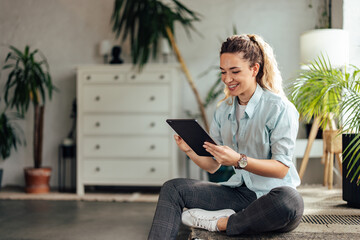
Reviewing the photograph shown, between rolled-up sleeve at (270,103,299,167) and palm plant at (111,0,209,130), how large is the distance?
2317 mm

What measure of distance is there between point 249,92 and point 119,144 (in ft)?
7.64

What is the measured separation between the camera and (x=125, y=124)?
386cm

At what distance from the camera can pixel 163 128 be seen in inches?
150

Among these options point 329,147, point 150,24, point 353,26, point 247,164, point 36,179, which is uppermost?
point 150,24

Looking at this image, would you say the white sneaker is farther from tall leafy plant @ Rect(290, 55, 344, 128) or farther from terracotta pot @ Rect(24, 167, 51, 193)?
terracotta pot @ Rect(24, 167, 51, 193)

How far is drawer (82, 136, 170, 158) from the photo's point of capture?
12.5ft

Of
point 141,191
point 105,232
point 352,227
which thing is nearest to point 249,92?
point 352,227

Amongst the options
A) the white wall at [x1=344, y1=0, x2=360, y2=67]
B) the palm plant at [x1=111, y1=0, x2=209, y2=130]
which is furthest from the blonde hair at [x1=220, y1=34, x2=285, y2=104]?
the palm plant at [x1=111, y1=0, x2=209, y2=130]

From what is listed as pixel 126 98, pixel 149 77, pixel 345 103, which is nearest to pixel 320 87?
pixel 345 103

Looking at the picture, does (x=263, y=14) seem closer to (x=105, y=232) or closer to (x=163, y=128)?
(x=163, y=128)

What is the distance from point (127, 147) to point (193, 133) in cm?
237

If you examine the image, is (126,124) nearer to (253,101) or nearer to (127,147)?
(127,147)

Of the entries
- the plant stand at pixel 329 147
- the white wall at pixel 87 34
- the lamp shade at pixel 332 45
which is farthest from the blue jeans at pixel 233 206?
the white wall at pixel 87 34

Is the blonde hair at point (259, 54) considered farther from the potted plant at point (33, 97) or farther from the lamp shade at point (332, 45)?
the potted plant at point (33, 97)
